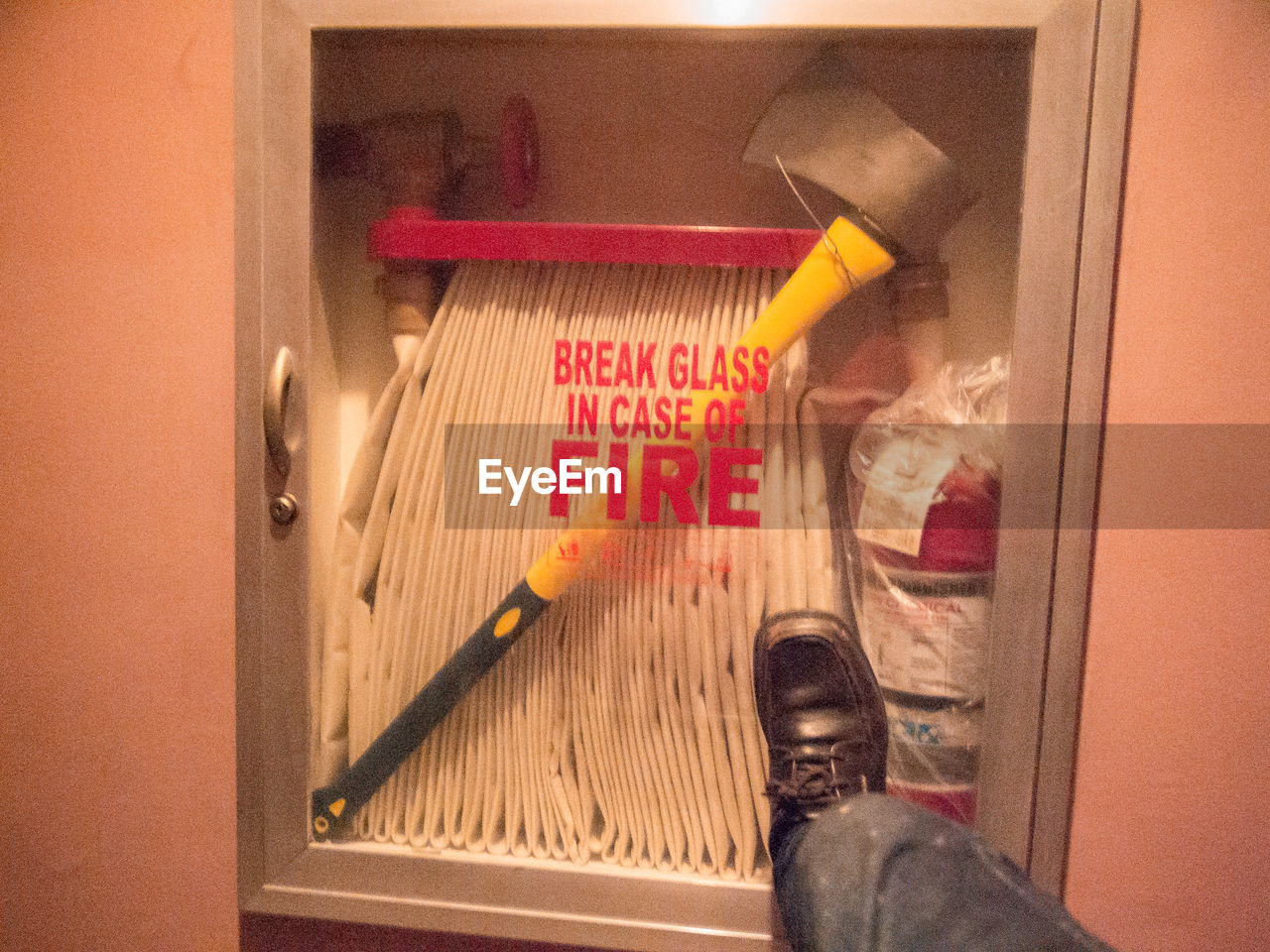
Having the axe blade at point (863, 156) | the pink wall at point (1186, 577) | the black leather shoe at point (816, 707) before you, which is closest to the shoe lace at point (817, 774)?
the black leather shoe at point (816, 707)

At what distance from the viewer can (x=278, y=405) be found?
56 centimetres

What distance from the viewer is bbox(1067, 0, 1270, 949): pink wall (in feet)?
1.67

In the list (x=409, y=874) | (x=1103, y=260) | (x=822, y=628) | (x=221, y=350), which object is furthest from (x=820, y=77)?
(x=409, y=874)

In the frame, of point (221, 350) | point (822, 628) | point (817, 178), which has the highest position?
point (817, 178)

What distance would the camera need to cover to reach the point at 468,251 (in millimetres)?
578

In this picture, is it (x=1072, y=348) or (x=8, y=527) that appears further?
(x=8, y=527)

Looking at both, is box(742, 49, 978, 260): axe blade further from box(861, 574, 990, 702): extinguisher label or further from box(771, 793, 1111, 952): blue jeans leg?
box(771, 793, 1111, 952): blue jeans leg

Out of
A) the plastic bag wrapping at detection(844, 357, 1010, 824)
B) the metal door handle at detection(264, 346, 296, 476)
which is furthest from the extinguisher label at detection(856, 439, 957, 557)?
the metal door handle at detection(264, 346, 296, 476)

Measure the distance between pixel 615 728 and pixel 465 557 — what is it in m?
0.22

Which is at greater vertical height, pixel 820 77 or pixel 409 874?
pixel 820 77

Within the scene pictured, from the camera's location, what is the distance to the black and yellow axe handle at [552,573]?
0.54m

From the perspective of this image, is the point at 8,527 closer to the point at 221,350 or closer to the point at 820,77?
the point at 221,350

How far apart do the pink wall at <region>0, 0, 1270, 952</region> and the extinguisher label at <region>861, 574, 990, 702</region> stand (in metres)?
0.09

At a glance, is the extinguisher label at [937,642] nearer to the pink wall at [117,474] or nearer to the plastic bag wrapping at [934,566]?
the plastic bag wrapping at [934,566]
